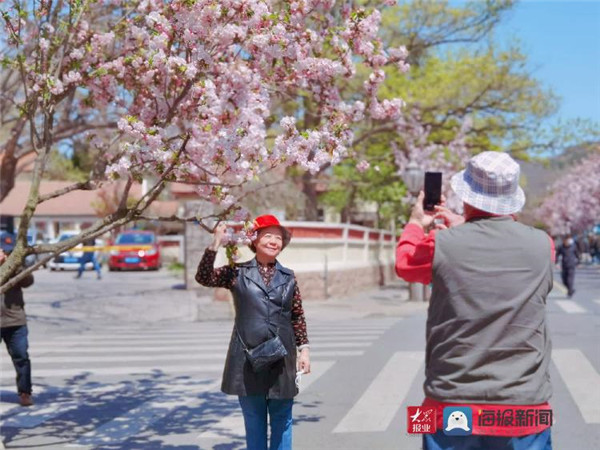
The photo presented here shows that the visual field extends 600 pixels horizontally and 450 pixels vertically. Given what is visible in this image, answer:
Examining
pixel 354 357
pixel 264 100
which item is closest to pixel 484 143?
pixel 354 357

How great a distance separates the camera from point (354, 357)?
1223 cm

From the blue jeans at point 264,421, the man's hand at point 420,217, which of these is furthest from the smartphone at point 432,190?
the blue jeans at point 264,421

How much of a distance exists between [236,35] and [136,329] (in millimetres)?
12074

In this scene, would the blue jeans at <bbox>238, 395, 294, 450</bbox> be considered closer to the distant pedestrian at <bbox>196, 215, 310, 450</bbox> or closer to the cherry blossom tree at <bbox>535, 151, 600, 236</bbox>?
the distant pedestrian at <bbox>196, 215, 310, 450</bbox>

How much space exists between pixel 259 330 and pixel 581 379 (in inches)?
233

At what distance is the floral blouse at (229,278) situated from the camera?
5297 mm

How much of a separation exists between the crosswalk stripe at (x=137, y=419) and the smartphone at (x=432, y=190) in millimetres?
4426

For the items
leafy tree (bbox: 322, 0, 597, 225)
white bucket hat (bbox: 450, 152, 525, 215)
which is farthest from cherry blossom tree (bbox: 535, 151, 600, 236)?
white bucket hat (bbox: 450, 152, 525, 215)

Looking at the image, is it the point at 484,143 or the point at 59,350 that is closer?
the point at 59,350

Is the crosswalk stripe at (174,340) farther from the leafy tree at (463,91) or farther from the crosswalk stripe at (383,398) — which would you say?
the leafy tree at (463,91)

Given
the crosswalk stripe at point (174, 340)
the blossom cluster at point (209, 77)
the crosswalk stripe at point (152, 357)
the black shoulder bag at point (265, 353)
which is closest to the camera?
the black shoulder bag at point (265, 353)

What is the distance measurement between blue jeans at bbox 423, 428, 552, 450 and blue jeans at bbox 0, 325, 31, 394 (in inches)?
255

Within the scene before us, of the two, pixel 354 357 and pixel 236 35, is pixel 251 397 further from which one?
pixel 354 357

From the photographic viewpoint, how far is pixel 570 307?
21.3m
